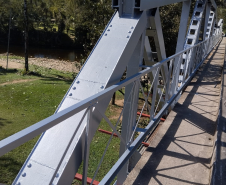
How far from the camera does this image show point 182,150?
348 centimetres

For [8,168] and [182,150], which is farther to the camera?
[8,168]

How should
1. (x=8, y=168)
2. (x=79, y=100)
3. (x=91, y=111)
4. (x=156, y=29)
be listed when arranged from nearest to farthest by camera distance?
(x=91, y=111) < (x=79, y=100) < (x=156, y=29) < (x=8, y=168)

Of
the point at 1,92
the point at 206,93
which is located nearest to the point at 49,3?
the point at 1,92

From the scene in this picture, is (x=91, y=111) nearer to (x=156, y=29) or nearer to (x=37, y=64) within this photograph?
(x=156, y=29)

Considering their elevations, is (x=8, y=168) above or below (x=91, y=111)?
below

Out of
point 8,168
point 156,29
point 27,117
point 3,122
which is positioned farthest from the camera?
point 27,117

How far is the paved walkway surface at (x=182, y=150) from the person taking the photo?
2856 mm

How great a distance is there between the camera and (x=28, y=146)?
254 inches

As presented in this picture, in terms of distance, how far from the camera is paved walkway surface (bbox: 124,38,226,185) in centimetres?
286

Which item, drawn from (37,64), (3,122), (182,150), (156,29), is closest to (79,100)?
(156,29)

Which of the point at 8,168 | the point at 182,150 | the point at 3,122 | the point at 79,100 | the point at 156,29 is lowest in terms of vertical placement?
the point at 8,168

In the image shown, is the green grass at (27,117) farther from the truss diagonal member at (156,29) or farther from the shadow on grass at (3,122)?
the truss diagonal member at (156,29)

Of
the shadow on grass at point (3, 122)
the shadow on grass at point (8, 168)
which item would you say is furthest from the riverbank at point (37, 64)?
the shadow on grass at point (8, 168)

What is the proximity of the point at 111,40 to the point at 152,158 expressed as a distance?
1640 mm
